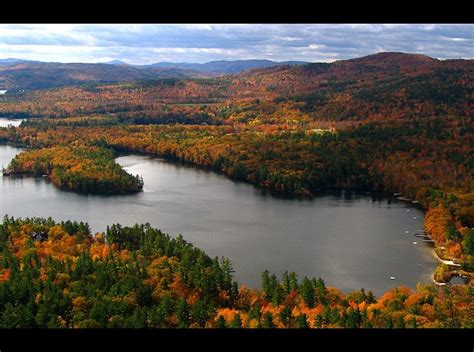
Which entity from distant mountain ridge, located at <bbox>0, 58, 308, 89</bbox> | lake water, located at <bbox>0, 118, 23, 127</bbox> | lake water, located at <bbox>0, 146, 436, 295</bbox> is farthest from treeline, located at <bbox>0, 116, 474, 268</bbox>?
distant mountain ridge, located at <bbox>0, 58, 308, 89</bbox>

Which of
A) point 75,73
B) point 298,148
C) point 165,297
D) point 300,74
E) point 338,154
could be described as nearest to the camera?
point 165,297

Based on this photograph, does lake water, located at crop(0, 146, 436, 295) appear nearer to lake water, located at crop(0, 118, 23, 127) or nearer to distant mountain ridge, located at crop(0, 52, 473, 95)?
lake water, located at crop(0, 118, 23, 127)

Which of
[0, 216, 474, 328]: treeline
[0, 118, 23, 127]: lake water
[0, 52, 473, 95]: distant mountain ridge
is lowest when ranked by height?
[0, 118, 23, 127]: lake water

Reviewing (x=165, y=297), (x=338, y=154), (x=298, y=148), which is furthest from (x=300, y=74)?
(x=165, y=297)

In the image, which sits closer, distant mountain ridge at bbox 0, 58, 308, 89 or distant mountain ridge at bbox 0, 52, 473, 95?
distant mountain ridge at bbox 0, 52, 473, 95

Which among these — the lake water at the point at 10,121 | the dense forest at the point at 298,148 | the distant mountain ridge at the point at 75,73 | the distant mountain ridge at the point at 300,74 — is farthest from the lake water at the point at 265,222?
the distant mountain ridge at the point at 75,73

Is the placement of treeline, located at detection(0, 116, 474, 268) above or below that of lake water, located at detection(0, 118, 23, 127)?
above

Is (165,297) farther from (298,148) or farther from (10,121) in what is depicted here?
(10,121)
